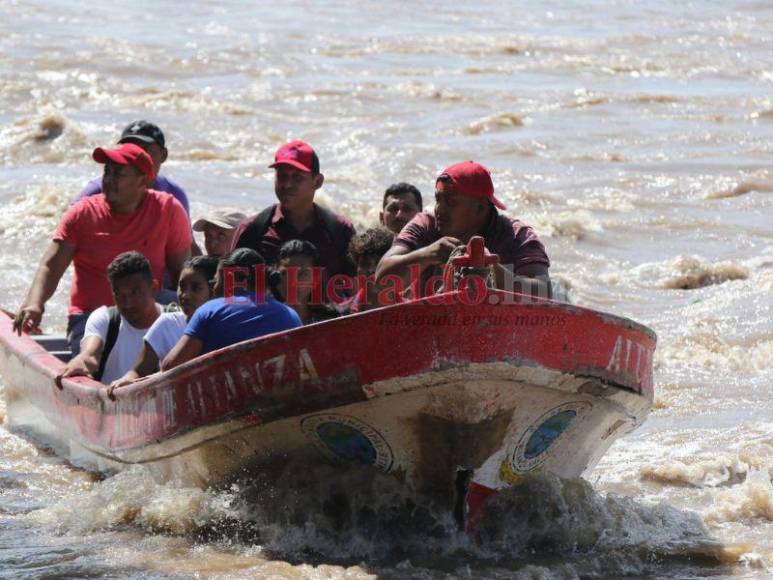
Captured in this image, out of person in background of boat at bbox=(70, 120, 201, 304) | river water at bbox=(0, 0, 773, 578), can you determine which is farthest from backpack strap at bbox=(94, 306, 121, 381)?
person in background of boat at bbox=(70, 120, 201, 304)

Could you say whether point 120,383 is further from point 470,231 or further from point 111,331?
point 470,231

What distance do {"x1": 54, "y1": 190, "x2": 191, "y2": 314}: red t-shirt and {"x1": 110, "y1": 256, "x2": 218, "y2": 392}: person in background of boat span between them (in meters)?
1.30

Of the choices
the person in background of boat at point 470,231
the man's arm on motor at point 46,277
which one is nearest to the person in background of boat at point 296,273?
the person in background of boat at point 470,231

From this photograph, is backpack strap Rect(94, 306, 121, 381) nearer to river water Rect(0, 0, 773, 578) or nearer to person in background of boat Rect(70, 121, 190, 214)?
river water Rect(0, 0, 773, 578)

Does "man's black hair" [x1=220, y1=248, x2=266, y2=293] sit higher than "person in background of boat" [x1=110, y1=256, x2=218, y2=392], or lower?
higher

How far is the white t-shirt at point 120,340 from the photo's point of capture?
284 inches

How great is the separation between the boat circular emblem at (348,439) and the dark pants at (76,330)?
7.55 feet

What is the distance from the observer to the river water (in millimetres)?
6258

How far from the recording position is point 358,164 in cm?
1683

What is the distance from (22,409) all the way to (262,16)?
20.3 metres

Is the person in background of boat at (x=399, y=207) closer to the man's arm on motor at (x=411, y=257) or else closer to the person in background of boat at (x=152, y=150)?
the person in background of boat at (x=152, y=150)

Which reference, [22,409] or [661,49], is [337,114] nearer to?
[661,49]

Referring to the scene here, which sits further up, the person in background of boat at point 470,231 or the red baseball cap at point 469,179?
the red baseball cap at point 469,179

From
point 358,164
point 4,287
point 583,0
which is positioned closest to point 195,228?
point 4,287
